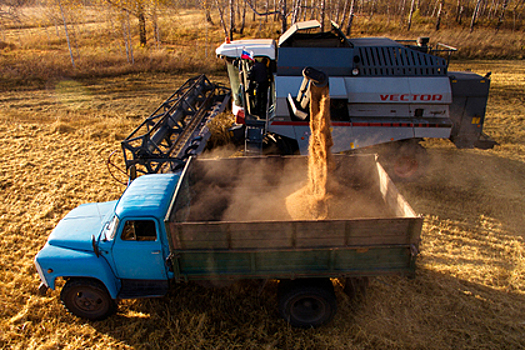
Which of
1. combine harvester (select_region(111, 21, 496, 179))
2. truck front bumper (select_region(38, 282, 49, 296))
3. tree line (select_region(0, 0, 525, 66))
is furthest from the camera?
tree line (select_region(0, 0, 525, 66))

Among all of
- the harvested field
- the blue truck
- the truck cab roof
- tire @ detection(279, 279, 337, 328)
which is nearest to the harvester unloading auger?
the truck cab roof

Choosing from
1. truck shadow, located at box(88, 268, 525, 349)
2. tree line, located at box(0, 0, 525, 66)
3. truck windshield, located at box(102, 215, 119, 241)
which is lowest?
truck shadow, located at box(88, 268, 525, 349)

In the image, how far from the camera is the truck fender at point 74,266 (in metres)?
4.16

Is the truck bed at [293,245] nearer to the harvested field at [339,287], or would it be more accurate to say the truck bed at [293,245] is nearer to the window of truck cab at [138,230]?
the window of truck cab at [138,230]

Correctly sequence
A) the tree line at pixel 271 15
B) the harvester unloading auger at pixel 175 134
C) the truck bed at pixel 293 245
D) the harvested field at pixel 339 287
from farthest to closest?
the tree line at pixel 271 15 < the harvester unloading auger at pixel 175 134 < the harvested field at pixel 339 287 < the truck bed at pixel 293 245

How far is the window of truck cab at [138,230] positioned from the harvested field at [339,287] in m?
1.06

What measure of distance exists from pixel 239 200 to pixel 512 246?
4.61 m

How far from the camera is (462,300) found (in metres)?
4.68

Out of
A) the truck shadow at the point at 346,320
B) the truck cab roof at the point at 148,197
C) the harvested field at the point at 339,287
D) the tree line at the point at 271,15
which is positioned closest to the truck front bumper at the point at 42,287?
the harvested field at the point at 339,287

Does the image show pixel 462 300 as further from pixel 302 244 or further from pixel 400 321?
pixel 302 244

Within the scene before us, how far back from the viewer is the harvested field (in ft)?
13.7

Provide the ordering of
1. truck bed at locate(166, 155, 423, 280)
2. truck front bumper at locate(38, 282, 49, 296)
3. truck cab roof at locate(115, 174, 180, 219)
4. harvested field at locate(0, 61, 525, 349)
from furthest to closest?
truck front bumper at locate(38, 282, 49, 296) → harvested field at locate(0, 61, 525, 349) → truck cab roof at locate(115, 174, 180, 219) → truck bed at locate(166, 155, 423, 280)

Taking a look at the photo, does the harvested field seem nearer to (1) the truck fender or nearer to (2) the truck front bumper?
(2) the truck front bumper

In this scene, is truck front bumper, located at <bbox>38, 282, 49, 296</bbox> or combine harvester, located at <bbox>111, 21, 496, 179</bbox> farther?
combine harvester, located at <bbox>111, 21, 496, 179</bbox>
